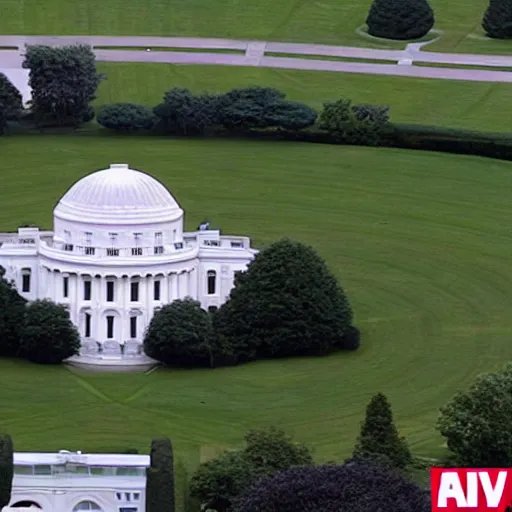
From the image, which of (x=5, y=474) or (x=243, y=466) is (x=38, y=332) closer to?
(x=243, y=466)

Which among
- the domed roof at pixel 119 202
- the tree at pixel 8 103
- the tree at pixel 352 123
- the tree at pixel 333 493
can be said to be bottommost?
the tree at pixel 333 493

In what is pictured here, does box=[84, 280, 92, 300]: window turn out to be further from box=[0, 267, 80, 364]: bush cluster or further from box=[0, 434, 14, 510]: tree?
box=[0, 434, 14, 510]: tree

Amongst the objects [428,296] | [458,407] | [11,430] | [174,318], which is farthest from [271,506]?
[428,296]

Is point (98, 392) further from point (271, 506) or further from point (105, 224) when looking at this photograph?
point (271, 506)

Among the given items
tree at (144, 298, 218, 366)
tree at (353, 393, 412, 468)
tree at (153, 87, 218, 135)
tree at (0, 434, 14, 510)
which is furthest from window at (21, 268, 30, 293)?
tree at (153, 87, 218, 135)

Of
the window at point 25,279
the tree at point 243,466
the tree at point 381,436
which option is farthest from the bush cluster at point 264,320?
the tree at point 243,466

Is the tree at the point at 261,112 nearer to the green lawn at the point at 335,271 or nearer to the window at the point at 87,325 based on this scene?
the green lawn at the point at 335,271
